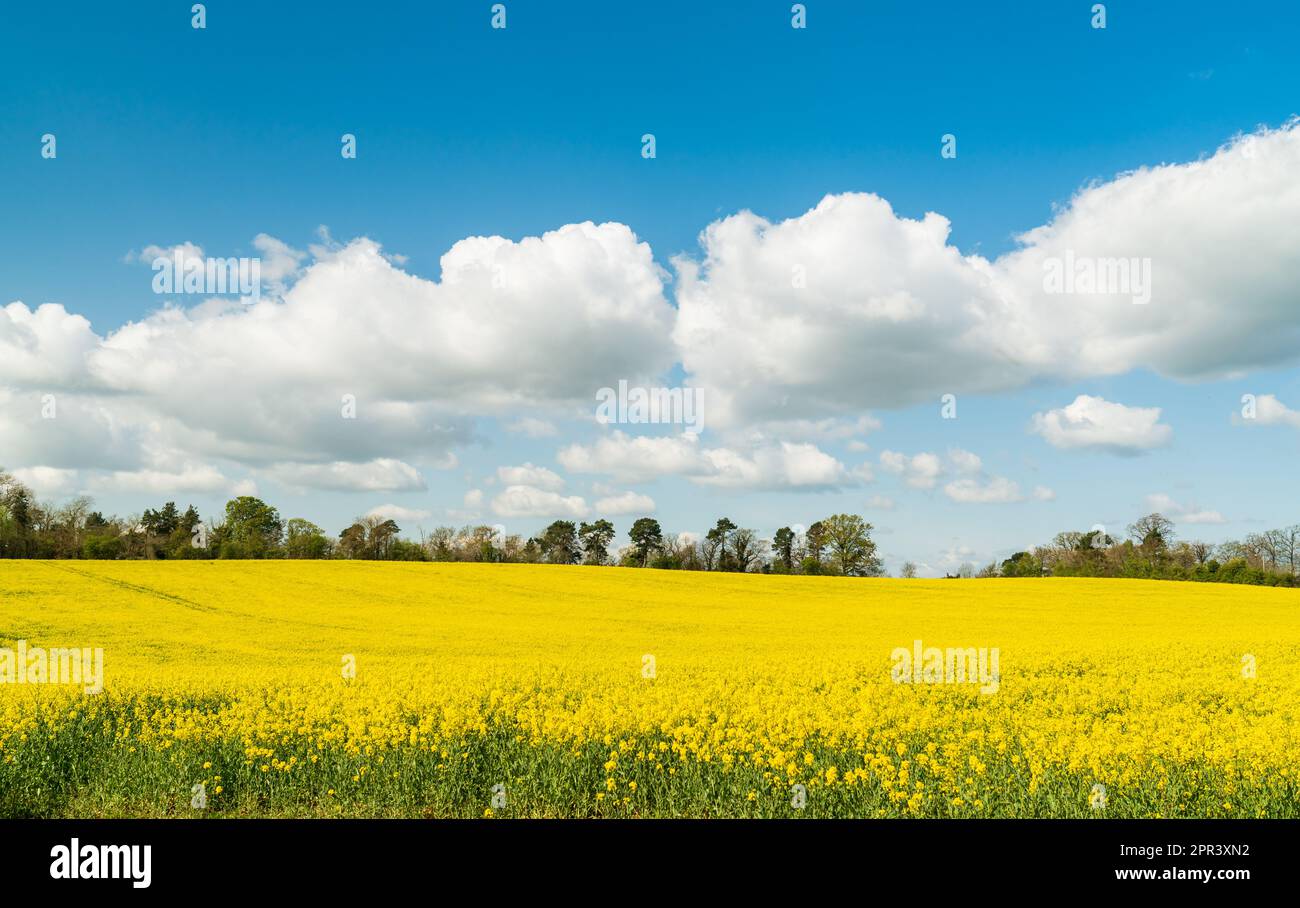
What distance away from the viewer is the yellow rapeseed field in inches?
345

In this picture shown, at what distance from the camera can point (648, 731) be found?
419 inches

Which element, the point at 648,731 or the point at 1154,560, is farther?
the point at 1154,560

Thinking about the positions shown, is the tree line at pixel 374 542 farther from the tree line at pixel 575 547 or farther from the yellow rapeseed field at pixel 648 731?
the yellow rapeseed field at pixel 648 731

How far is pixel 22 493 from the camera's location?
76.6 m

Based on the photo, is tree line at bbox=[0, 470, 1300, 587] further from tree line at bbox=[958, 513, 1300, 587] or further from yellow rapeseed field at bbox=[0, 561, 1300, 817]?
yellow rapeseed field at bbox=[0, 561, 1300, 817]

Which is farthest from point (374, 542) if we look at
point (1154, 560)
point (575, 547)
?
point (1154, 560)

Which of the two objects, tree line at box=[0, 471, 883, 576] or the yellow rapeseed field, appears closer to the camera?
the yellow rapeseed field

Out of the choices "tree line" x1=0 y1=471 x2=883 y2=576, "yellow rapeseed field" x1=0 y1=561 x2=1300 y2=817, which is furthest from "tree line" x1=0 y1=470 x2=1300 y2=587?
"yellow rapeseed field" x1=0 y1=561 x2=1300 y2=817

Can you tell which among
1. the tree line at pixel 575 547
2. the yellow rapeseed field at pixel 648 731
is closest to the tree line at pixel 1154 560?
the tree line at pixel 575 547

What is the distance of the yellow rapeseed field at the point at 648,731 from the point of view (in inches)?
345

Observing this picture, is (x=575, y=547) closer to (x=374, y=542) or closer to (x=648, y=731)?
(x=374, y=542)

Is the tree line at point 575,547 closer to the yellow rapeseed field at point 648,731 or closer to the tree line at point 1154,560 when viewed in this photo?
the tree line at point 1154,560

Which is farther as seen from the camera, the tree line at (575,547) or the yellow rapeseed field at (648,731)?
the tree line at (575,547)
